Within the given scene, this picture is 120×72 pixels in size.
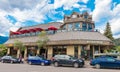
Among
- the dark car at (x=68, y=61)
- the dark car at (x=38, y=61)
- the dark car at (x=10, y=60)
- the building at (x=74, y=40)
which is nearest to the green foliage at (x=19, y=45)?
the building at (x=74, y=40)

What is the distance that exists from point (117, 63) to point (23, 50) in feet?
95.6

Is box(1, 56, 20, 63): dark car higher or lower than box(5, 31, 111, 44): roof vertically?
lower

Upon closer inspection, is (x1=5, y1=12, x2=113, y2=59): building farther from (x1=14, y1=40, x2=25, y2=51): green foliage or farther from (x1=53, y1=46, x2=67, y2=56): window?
(x1=14, y1=40, x2=25, y2=51): green foliage

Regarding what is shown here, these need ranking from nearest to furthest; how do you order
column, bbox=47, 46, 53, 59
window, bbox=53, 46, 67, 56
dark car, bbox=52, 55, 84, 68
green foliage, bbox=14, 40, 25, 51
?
dark car, bbox=52, 55, 84, 68 < window, bbox=53, 46, 67, 56 < column, bbox=47, 46, 53, 59 < green foliage, bbox=14, 40, 25, 51

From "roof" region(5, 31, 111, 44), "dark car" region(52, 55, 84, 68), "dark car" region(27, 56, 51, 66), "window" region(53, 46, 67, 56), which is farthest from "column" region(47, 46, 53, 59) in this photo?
"dark car" region(52, 55, 84, 68)

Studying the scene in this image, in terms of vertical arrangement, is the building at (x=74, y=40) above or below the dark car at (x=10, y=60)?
above

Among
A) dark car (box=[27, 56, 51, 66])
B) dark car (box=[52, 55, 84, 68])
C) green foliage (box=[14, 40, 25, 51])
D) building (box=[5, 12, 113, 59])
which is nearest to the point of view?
dark car (box=[52, 55, 84, 68])

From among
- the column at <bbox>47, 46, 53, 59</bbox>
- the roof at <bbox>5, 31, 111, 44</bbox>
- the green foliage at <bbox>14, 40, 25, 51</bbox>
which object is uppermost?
the roof at <bbox>5, 31, 111, 44</bbox>

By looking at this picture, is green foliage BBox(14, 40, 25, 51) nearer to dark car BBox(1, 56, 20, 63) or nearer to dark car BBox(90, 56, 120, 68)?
dark car BBox(1, 56, 20, 63)

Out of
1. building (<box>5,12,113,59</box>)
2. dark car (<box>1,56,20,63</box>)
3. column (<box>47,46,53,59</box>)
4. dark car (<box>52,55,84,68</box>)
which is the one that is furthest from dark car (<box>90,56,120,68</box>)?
column (<box>47,46,53,59</box>)

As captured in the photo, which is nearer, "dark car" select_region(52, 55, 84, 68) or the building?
"dark car" select_region(52, 55, 84, 68)

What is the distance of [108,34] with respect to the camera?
195 feet

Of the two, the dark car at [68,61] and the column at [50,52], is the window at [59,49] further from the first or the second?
the dark car at [68,61]

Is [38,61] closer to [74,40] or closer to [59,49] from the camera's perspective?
[74,40]
